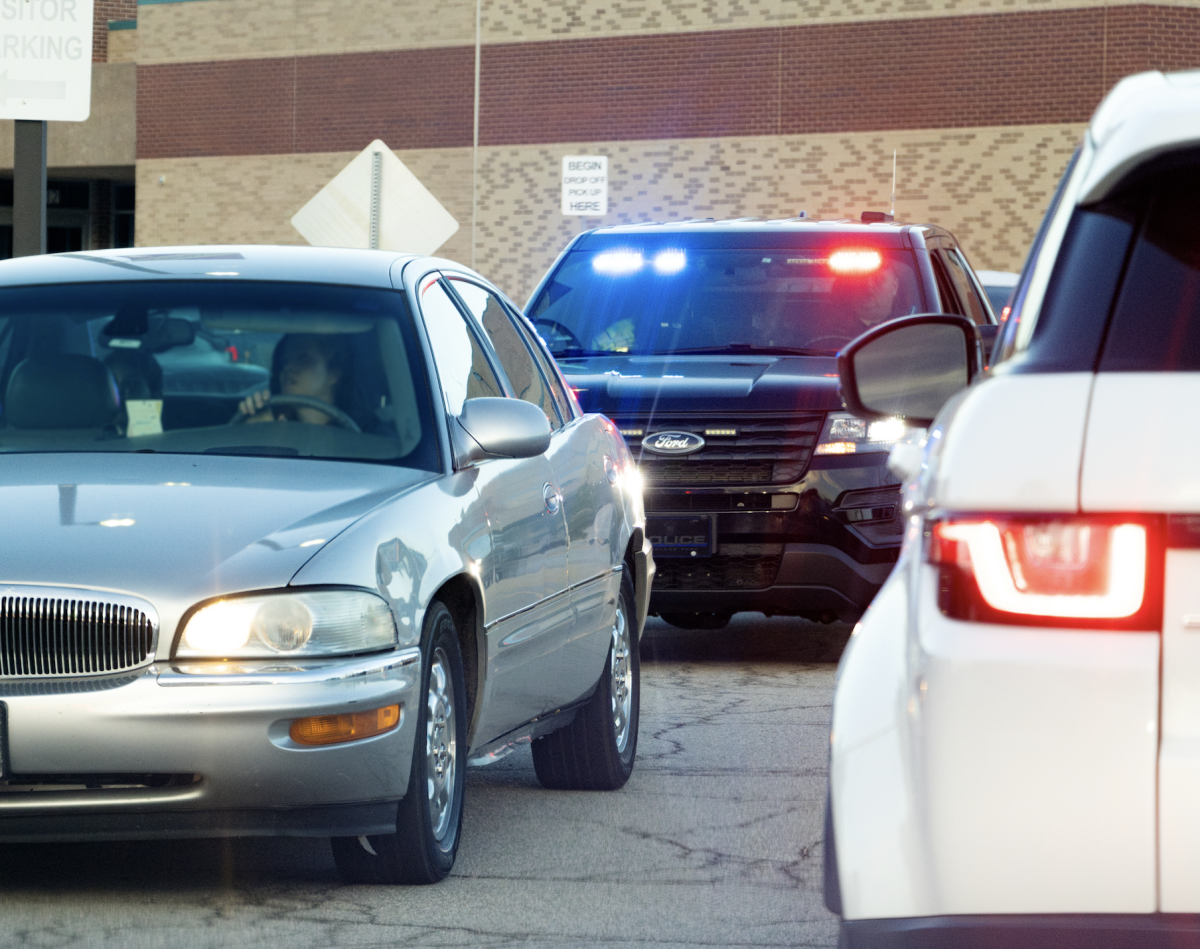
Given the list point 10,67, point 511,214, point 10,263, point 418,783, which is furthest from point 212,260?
point 511,214

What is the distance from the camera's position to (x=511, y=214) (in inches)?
1347

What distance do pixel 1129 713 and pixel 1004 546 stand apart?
0.25m

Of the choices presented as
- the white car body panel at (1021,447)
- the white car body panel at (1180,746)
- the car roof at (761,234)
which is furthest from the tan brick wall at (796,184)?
the white car body panel at (1180,746)

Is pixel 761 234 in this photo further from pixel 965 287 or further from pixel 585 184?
pixel 585 184

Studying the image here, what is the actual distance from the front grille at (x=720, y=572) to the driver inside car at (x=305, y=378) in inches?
146

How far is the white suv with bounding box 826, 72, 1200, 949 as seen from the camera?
7.80ft

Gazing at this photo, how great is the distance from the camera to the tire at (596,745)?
644 cm

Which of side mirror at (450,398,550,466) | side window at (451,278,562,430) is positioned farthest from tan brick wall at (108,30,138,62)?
side mirror at (450,398,550,466)

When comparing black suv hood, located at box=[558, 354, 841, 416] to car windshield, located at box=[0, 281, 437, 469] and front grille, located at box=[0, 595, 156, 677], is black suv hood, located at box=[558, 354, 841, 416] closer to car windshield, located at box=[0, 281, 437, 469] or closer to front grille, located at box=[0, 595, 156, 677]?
car windshield, located at box=[0, 281, 437, 469]

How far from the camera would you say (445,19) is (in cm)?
3472

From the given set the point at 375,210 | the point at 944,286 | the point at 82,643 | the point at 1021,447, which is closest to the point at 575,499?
the point at 82,643

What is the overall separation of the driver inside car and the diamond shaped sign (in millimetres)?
7466

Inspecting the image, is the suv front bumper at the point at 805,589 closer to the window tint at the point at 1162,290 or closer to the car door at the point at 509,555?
the car door at the point at 509,555

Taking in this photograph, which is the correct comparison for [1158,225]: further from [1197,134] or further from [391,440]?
[391,440]
